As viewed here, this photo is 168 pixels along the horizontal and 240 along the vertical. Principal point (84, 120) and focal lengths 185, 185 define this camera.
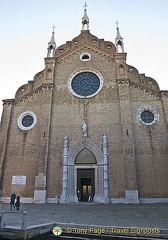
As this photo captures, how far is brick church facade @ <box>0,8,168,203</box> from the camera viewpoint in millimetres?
14625

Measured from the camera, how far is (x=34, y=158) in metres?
16.2

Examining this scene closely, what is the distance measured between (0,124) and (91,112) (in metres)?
8.75

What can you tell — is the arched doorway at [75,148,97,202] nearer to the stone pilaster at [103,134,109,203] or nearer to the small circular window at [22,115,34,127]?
the stone pilaster at [103,134,109,203]

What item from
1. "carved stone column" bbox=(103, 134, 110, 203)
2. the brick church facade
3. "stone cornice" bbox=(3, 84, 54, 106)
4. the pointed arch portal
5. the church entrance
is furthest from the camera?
"stone cornice" bbox=(3, 84, 54, 106)

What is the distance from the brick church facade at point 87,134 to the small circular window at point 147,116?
85mm

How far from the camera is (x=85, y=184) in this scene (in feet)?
51.7

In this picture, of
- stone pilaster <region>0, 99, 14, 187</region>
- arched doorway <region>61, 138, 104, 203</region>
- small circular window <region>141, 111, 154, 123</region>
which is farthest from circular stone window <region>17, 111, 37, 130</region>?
small circular window <region>141, 111, 154, 123</region>

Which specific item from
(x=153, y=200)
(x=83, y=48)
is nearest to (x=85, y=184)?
(x=153, y=200)

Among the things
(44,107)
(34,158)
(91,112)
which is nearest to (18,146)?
(34,158)

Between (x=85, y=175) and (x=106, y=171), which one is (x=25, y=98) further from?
(x=106, y=171)

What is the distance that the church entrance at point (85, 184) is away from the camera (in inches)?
Answer: 601

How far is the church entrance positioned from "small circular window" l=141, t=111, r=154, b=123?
6.41 meters

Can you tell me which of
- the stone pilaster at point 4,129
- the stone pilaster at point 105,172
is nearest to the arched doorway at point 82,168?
the stone pilaster at point 105,172

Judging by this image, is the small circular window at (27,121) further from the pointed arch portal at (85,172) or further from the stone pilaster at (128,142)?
the stone pilaster at (128,142)
